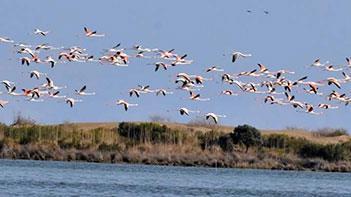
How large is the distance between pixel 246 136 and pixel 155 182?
38312 mm

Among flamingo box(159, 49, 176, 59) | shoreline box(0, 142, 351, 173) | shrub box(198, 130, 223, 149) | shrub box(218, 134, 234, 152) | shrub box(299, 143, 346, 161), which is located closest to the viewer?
flamingo box(159, 49, 176, 59)

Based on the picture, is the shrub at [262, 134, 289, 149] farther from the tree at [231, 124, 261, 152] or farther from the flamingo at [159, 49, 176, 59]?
the flamingo at [159, 49, 176, 59]

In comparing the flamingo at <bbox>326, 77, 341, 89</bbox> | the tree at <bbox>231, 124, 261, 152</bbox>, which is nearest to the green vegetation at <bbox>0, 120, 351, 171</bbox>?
the tree at <bbox>231, 124, 261, 152</bbox>

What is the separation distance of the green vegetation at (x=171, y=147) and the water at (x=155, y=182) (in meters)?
9.96

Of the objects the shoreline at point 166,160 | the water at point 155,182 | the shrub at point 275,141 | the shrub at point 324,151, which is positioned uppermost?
the shrub at point 275,141

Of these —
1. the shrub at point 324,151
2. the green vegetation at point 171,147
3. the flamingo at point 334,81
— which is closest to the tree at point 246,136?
the green vegetation at point 171,147

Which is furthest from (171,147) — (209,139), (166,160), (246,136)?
(246,136)

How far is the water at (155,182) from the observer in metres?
66.4

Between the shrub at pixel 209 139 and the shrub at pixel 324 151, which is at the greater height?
the shrub at pixel 209 139

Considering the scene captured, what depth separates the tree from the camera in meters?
112

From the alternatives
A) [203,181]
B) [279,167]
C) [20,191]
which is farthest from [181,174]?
[20,191]

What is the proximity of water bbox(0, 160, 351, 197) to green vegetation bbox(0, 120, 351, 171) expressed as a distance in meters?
9.96

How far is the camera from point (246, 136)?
4456 inches

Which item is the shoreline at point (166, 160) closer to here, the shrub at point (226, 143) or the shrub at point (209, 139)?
the shrub at point (226, 143)
